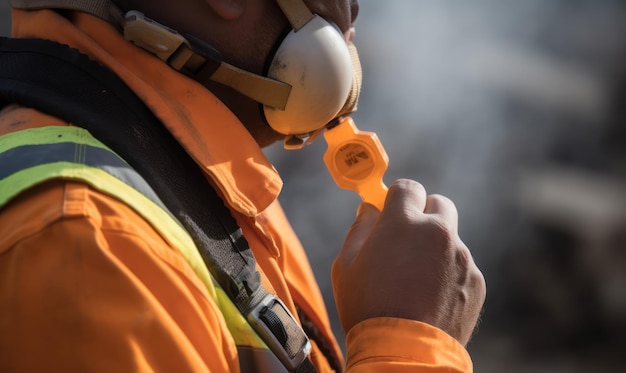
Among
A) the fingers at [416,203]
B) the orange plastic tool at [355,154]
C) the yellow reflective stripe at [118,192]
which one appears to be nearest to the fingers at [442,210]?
the fingers at [416,203]

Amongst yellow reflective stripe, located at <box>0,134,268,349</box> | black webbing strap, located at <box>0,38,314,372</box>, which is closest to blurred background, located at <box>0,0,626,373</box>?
black webbing strap, located at <box>0,38,314,372</box>

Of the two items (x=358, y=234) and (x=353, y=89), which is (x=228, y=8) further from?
(x=358, y=234)

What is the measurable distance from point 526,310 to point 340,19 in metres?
3.35

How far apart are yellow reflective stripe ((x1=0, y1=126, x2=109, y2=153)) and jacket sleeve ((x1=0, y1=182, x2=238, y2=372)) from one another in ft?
0.42

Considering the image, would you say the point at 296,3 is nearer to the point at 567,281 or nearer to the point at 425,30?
the point at 425,30

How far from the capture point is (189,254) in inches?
54.5

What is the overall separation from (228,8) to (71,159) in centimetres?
59

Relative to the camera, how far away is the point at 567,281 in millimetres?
4914

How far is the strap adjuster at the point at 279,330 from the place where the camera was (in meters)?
1.48

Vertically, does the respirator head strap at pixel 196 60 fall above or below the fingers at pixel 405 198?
above

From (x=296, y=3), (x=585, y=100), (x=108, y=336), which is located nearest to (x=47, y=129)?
(x=108, y=336)

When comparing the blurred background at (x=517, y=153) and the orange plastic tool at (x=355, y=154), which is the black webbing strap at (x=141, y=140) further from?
the blurred background at (x=517, y=153)

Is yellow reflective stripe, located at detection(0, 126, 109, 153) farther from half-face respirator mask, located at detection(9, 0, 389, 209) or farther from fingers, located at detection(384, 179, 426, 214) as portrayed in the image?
fingers, located at detection(384, 179, 426, 214)

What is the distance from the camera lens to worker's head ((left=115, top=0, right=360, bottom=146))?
1753 mm
